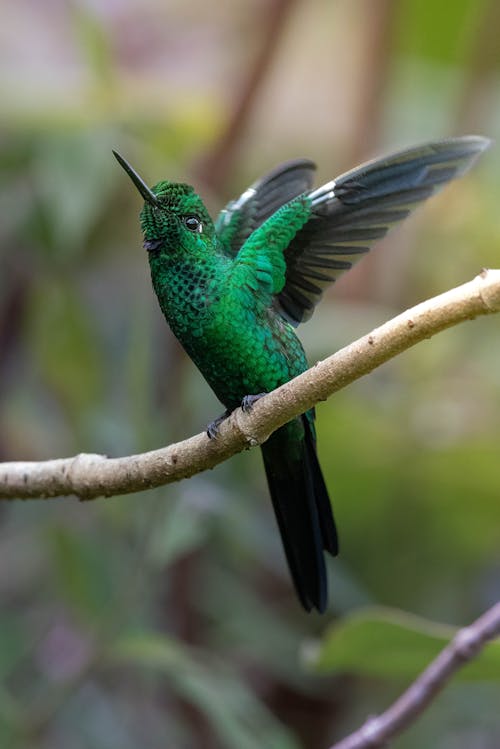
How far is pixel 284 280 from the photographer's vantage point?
74.2 inches

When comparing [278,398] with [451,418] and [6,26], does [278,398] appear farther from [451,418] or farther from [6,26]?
[6,26]

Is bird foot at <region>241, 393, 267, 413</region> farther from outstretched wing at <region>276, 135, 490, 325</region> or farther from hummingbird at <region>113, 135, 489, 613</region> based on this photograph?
outstretched wing at <region>276, 135, 490, 325</region>

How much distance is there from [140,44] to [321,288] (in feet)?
9.17

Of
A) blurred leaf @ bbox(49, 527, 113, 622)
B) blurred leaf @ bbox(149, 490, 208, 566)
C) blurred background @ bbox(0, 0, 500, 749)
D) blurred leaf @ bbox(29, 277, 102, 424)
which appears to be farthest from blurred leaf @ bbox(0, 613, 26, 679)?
blurred leaf @ bbox(29, 277, 102, 424)

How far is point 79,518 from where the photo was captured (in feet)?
10.1

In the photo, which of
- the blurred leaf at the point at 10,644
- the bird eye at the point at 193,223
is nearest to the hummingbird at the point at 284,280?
the bird eye at the point at 193,223

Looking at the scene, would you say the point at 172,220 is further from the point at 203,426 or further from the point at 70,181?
the point at 70,181

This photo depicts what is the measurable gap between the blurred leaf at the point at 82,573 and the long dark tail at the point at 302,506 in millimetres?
591

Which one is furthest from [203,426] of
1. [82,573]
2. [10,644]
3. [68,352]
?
[10,644]

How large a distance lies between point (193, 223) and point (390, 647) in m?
0.77

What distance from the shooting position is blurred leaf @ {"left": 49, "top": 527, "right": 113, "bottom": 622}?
2.36 metres

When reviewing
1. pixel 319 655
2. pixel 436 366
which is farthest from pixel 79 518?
pixel 319 655

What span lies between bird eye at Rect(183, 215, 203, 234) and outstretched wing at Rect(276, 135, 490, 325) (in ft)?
0.56

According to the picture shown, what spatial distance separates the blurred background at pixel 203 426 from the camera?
7.96 feet
